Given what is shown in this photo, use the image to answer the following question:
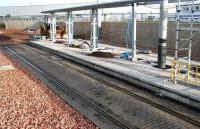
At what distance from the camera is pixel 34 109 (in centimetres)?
1084

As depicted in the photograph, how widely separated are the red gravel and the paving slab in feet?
13.7

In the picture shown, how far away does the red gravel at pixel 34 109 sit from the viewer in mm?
9391

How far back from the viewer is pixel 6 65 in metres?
21.2

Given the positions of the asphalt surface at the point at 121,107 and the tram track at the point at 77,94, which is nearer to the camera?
the asphalt surface at the point at 121,107

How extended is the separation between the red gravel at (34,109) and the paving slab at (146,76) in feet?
13.7

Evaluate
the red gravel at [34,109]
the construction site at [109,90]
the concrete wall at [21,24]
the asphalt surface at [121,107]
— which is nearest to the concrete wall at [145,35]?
the construction site at [109,90]

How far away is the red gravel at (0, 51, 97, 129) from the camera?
30.8 ft

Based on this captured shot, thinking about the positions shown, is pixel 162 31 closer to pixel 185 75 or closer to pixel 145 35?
pixel 185 75

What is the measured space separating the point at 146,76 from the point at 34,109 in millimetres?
6334

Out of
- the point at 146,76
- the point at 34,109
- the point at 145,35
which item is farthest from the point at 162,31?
the point at 145,35

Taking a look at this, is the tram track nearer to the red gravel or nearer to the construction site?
the construction site

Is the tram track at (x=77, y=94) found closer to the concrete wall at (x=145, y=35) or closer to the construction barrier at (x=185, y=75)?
the construction barrier at (x=185, y=75)

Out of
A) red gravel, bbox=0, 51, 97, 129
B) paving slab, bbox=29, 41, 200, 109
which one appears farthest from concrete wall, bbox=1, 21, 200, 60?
red gravel, bbox=0, 51, 97, 129

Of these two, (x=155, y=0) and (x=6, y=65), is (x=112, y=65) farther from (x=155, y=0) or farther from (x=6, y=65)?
(x=6, y=65)
